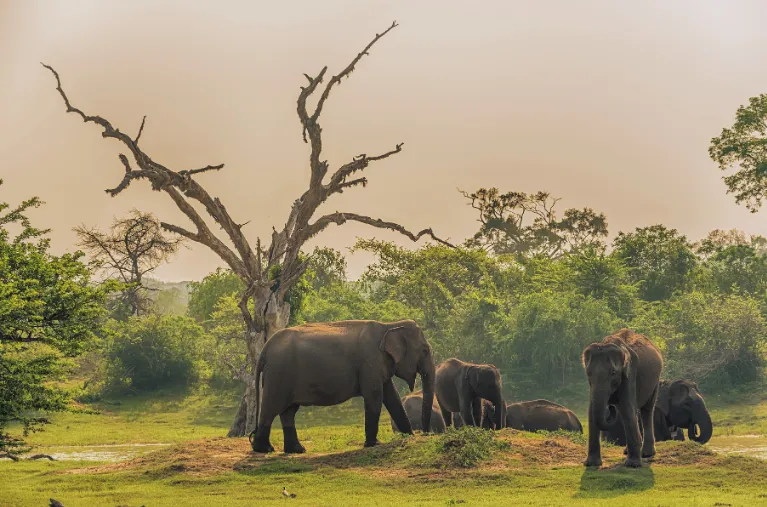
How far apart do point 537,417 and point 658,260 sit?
1337 inches

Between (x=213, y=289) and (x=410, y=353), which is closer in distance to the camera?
(x=410, y=353)

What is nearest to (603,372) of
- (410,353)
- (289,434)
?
(410,353)

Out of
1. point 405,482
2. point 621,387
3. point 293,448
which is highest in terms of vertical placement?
point 621,387

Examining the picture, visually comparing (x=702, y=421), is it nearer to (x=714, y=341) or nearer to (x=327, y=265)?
(x=714, y=341)

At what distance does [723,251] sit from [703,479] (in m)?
44.0

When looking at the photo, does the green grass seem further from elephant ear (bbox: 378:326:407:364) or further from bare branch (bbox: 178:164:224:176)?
bare branch (bbox: 178:164:224:176)

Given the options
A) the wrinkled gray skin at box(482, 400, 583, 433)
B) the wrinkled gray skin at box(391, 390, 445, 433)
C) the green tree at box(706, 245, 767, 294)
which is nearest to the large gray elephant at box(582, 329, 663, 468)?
the wrinkled gray skin at box(482, 400, 583, 433)

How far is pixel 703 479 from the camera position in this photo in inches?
682

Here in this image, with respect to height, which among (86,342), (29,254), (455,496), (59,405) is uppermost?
(29,254)

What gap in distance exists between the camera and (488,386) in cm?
2620

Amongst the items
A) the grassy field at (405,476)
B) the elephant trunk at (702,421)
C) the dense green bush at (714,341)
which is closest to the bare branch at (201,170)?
the grassy field at (405,476)

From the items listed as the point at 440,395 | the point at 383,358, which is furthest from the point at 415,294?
the point at 383,358

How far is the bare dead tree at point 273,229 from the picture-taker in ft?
94.8

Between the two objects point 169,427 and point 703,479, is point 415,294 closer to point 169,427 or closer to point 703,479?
point 169,427
